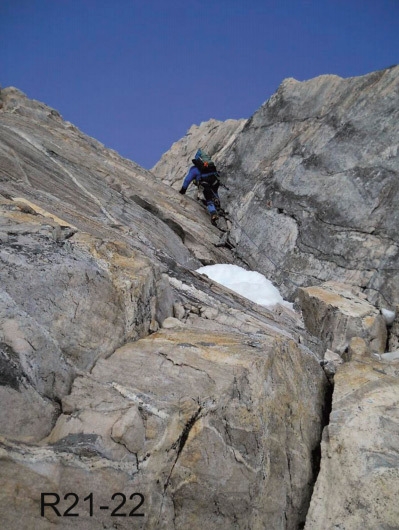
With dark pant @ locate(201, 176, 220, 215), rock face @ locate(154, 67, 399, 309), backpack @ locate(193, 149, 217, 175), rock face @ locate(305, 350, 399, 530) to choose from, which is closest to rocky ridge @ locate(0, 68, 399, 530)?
rock face @ locate(305, 350, 399, 530)

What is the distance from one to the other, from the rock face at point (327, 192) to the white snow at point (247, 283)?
92 centimetres

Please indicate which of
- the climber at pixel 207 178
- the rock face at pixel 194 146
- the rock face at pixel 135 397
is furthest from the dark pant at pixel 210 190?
the rock face at pixel 135 397

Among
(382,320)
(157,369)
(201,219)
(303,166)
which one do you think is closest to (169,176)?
Result: (201,219)

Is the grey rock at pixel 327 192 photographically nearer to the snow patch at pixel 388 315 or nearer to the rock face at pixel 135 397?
the snow patch at pixel 388 315

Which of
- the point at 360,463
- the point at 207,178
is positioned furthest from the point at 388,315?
the point at 207,178

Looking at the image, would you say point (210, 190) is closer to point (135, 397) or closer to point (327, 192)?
point (327, 192)

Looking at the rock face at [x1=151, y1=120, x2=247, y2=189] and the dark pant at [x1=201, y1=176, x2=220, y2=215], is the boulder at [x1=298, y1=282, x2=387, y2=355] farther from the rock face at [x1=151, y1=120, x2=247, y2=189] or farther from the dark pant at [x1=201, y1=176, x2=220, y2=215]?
the rock face at [x1=151, y1=120, x2=247, y2=189]

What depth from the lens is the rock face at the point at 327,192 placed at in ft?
42.5

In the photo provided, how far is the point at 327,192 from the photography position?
14.5 m

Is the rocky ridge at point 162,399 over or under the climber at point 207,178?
under

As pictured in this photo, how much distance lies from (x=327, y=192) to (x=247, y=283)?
451 cm

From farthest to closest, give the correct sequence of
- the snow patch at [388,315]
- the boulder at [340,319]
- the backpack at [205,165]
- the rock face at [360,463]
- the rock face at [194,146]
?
the rock face at [194,146]
the backpack at [205,165]
the snow patch at [388,315]
the boulder at [340,319]
the rock face at [360,463]

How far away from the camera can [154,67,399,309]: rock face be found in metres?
13.0

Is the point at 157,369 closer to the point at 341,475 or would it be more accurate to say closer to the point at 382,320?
the point at 341,475
